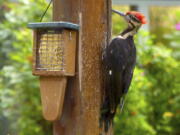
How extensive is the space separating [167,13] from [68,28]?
29.2 feet

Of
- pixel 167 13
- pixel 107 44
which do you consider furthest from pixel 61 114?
pixel 167 13

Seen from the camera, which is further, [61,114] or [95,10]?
[95,10]

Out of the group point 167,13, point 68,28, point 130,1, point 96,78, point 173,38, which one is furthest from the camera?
point 167,13

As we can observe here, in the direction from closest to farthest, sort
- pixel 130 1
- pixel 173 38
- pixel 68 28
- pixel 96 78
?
pixel 68 28, pixel 96 78, pixel 173 38, pixel 130 1

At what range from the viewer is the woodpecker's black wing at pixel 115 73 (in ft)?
15.0

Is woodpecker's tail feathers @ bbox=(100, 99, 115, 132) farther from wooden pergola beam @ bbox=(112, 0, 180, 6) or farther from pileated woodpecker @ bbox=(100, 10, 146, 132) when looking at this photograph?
wooden pergola beam @ bbox=(112, 0, 180, 6)

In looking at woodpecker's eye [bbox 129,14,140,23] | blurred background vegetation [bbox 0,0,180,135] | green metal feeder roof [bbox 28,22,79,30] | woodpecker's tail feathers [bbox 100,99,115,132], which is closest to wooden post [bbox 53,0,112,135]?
woodpecker's tail feathers [bbox 100,99,115,132]

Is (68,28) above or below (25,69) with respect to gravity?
above

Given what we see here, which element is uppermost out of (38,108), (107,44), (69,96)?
(107,44)

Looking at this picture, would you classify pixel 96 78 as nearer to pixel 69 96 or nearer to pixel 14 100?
pixel 69 96

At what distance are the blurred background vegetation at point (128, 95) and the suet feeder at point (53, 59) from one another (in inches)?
94.2

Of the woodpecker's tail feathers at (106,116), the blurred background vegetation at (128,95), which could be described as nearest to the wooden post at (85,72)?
the woodpecker's tail feathers at (106,116)

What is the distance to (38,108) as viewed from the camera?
7.56 m

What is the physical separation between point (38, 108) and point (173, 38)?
10.5 ft
